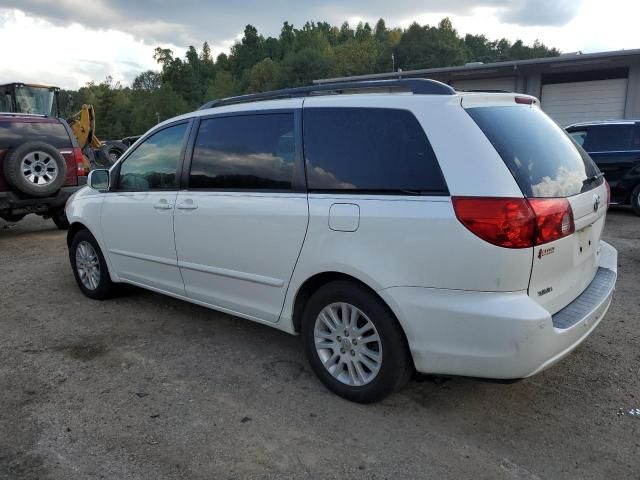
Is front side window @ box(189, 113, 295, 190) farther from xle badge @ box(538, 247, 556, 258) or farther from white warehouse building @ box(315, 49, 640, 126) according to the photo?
white warehouse building @ box(315, 49, 640, 126)

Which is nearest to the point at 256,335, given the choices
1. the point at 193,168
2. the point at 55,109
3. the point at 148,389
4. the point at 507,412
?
the point at 148,389

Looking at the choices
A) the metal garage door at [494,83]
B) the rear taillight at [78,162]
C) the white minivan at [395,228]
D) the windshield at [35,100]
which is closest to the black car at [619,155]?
the white minivan at [395,228]

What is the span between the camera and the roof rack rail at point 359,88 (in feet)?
9.52

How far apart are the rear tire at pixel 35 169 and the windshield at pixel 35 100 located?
9.73 meters

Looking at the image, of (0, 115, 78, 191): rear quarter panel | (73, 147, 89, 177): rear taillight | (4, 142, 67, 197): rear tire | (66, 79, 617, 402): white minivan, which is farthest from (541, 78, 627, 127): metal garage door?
(66, 79, 617, 402): white minivan

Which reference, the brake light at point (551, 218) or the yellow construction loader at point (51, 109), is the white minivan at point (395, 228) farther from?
the yellow construction loader at point (51, 109)

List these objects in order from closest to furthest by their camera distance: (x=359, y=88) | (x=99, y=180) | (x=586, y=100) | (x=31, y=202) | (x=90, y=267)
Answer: (x=359, y=88)
(x=99, y=180)
(x=90, y=267)
(x=31, y=202)
(x=586, y=100)

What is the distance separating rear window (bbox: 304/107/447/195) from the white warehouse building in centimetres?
1615

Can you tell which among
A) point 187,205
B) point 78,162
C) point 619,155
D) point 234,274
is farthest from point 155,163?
point 619,155

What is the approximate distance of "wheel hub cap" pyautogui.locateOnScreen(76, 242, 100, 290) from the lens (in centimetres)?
511

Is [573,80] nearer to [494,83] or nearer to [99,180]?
[494,83]

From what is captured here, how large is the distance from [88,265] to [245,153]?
2493 mm

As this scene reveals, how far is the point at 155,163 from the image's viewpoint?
433 centimetres

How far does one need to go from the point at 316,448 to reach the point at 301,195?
143cm
